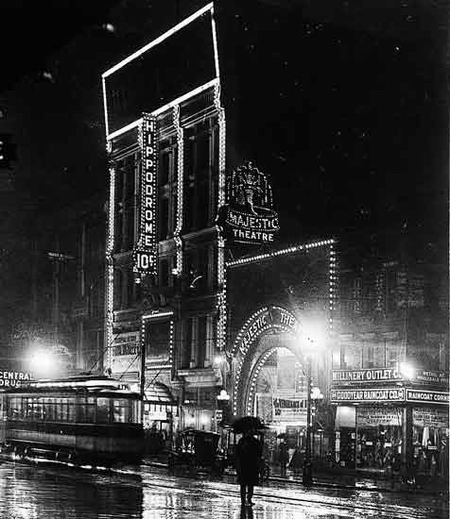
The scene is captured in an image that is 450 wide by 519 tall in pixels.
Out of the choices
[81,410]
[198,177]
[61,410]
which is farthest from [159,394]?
[81,410]

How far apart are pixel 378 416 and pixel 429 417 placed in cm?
222

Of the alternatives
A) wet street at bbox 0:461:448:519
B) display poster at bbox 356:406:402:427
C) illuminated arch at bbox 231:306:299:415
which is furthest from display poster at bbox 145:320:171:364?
wet street at bbox 0:461:448:519

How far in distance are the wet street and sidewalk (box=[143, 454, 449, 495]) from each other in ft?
4.81

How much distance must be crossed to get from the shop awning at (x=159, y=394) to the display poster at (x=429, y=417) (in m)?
18.9

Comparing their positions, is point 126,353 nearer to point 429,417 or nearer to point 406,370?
point 429,417

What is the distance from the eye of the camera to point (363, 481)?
38.6m

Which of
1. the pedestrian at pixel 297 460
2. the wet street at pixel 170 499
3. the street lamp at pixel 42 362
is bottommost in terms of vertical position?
the pedestrian at pixel 297 460

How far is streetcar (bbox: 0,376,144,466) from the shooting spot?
3903cm

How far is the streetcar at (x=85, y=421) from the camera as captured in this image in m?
39.0

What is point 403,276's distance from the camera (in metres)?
41.6

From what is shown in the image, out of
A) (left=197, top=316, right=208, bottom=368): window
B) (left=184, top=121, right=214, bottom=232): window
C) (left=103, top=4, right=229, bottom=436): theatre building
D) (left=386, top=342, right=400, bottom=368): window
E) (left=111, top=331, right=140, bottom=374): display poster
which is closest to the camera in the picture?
(left=386, top=342, right=400, bottom=368): window

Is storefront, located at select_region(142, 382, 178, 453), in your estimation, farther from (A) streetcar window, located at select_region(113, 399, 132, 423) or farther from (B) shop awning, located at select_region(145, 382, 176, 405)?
(A) streetcar window, located at select_region(113, 399, 132, 423)

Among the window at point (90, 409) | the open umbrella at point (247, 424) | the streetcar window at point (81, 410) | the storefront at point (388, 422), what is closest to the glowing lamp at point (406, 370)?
the storefront at point (388, 422)

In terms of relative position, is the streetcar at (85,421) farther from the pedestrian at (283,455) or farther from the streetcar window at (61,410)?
the pedestrian at (283,455)
